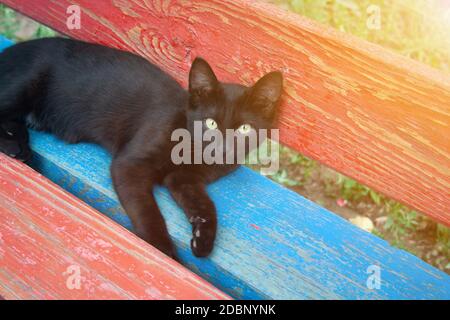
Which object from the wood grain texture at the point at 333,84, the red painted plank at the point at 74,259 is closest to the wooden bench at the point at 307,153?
the wood grain texture at the point at 333,84

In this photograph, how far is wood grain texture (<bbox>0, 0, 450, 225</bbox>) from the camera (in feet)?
4.63

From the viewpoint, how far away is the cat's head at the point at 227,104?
1744 millimetres

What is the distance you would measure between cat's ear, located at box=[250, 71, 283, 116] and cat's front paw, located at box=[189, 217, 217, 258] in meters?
0.52

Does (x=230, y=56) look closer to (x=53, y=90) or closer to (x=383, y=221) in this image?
(x=53, y=90)

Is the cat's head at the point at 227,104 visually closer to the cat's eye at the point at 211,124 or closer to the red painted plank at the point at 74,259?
the cat's eye at the point at 211,124
